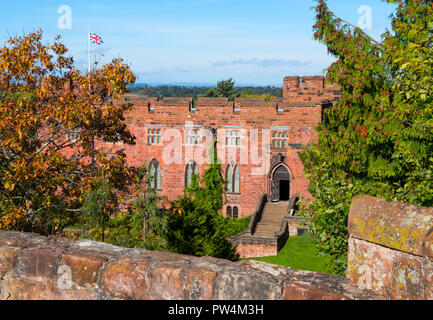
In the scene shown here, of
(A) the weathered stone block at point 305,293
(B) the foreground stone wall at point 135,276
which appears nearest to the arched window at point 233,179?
(B) the foreground stone wall at point 135,276

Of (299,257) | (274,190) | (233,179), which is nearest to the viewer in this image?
(299,257)

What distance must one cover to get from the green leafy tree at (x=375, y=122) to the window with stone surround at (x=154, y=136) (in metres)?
23.3

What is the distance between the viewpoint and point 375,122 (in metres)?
9.14

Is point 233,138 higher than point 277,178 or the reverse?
higher

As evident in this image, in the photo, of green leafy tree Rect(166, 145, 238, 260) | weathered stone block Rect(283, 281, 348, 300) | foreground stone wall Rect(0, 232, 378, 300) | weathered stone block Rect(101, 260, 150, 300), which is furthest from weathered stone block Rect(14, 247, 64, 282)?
green leafy tree Rect(166, 145, 238, 260)

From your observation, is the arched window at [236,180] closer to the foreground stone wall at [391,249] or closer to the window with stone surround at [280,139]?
the window with stone surround at [280,139]

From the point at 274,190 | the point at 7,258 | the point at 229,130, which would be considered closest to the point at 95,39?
the point at 229,130

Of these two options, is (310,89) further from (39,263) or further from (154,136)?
(39,263)

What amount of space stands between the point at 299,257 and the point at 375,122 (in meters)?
17.7

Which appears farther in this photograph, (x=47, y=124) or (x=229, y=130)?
(x=229, y=130)

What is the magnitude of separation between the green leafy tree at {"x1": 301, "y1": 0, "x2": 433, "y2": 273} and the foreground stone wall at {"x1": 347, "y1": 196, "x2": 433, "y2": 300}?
4742mm

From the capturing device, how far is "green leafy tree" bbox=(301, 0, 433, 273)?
8.12 metres

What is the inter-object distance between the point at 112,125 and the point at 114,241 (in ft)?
15.4

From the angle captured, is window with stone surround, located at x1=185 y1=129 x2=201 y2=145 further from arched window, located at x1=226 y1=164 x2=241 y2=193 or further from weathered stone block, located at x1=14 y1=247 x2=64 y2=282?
weathered stone block, located at x1=14 y1=247 x2=64 y2=282
